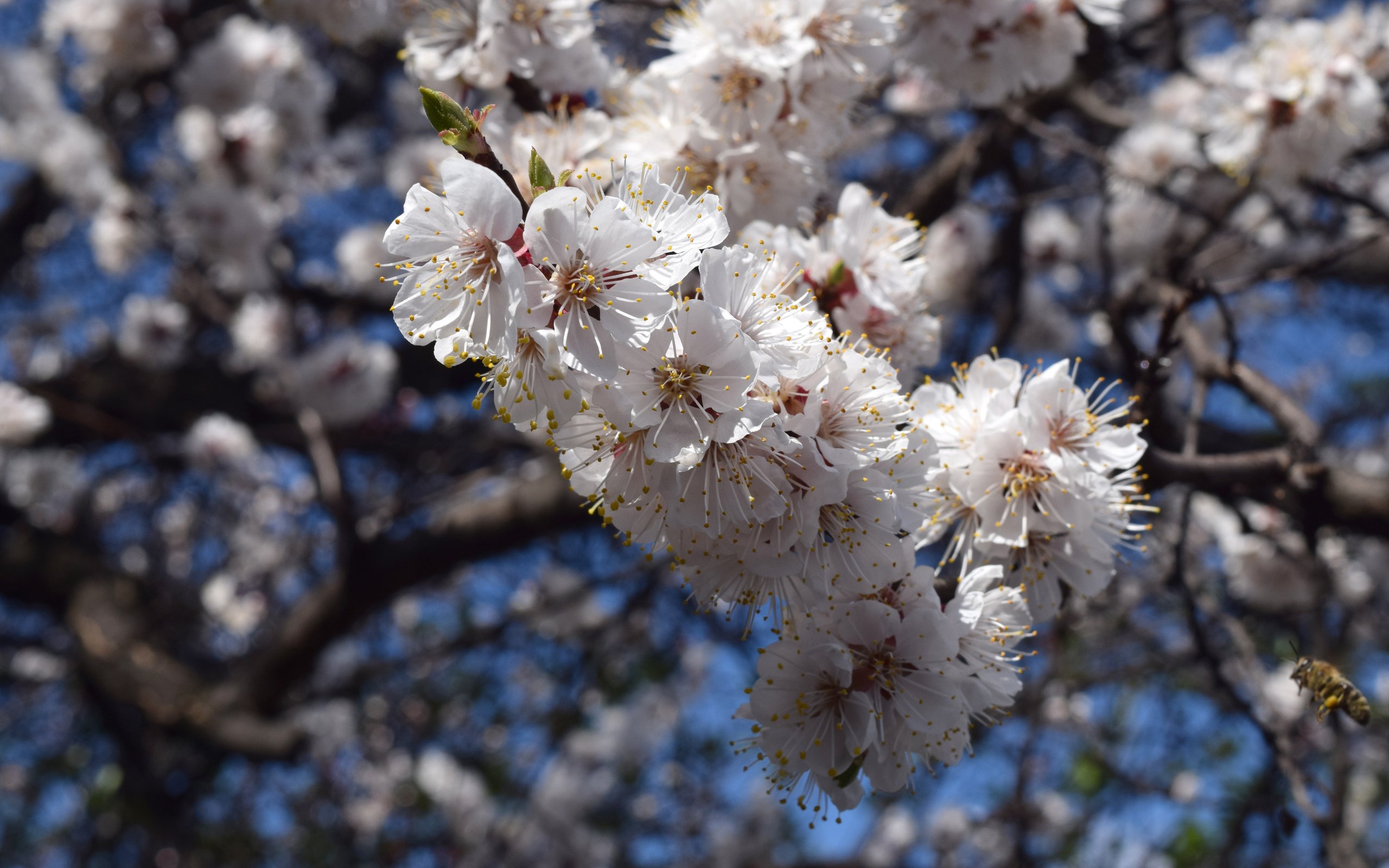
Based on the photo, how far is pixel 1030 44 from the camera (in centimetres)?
221

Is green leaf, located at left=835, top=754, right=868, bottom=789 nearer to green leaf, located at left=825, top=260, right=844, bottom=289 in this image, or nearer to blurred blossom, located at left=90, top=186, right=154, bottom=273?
green leaf, located at left=825, top=260, right=844, bottom=289

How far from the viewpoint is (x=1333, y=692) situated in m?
1.23

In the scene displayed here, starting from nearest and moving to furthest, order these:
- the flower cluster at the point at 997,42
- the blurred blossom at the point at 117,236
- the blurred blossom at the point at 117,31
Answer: the flower cluster at the point at 997,42, the blurred blossom at the point at 117,31, the blurred blossom at the point at 117,236

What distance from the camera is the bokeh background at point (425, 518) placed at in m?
3.17

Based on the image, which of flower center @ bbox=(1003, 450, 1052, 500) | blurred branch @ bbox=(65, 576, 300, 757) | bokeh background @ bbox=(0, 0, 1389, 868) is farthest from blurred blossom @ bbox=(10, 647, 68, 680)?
flower center @ bbox=(1003, 450, 1052, 500)

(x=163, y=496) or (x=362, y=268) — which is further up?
(x=362, y=268)

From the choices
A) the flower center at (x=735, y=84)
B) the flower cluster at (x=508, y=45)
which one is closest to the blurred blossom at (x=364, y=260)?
the flower cluster at (x=508, y=45)

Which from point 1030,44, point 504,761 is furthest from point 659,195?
point 504,761

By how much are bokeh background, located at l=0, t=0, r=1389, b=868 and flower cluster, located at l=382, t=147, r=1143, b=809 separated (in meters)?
→ 0.63

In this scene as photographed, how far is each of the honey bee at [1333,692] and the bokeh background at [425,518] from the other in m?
0.52

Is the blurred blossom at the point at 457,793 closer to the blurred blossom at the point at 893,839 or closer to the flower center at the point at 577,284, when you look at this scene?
the blurred blossom at the point at 893,839

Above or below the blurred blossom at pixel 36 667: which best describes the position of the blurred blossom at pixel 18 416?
above

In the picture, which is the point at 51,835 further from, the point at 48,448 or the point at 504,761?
the point at 504,761

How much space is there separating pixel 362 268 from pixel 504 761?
134 inches
